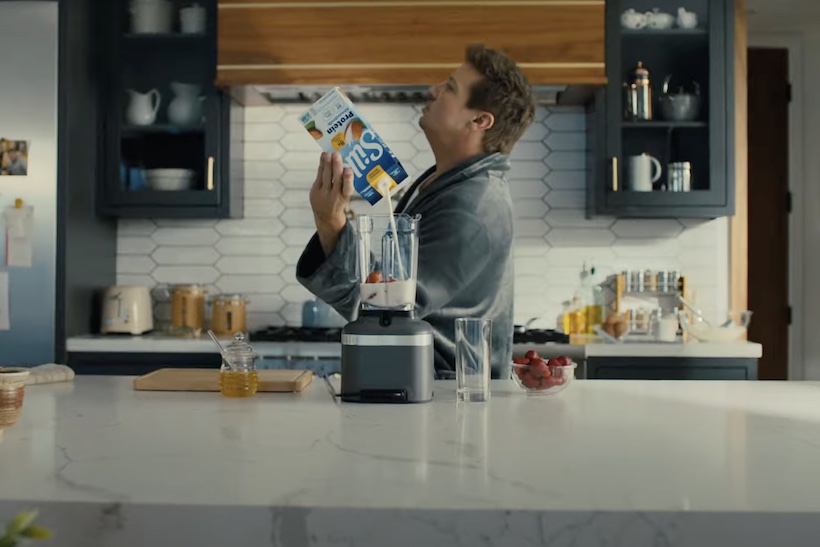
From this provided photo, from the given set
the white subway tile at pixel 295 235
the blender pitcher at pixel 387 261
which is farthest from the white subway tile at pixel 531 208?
the blender pitcher at pixel 387 261

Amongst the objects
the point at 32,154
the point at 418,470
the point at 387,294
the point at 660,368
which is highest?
the point at 32,154

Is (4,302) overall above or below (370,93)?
below

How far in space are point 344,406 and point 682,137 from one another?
293 cm

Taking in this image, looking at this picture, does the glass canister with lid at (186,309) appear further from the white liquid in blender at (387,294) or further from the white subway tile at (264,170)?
the white liquid in blender at (387,294)

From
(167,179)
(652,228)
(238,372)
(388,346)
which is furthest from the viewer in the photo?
(652,228)

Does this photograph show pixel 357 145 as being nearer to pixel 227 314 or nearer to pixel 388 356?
pixel 388 356

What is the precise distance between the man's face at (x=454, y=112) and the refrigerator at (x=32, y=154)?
2.10 m

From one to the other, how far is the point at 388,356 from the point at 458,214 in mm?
475

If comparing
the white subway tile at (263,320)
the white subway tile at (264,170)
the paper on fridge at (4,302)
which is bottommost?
the white subway tile at (263,320)

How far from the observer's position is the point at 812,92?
538 centimetres

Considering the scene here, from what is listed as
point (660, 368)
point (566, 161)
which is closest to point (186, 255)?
point (566, 161)

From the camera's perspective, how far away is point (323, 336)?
383 cm

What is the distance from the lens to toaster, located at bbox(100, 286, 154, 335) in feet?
13.2

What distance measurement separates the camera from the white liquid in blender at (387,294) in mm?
1729
